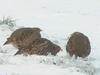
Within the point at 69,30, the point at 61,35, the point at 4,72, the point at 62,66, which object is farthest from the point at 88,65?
the point at 69,30

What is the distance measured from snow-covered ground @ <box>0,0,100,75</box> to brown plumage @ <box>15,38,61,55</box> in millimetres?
187

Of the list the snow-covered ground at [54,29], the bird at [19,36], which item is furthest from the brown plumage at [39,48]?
the bird at [19,36]

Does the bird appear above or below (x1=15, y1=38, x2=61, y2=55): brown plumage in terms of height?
below

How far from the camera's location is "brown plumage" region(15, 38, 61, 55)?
7438 mm

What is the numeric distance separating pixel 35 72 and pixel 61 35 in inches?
177

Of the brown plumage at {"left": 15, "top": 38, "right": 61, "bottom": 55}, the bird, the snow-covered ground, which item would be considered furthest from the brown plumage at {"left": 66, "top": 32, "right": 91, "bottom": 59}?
the bird

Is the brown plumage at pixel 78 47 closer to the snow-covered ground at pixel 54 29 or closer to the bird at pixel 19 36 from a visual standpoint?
the snow-covered ground at pixel 54 29

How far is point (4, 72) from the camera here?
588 centimetres

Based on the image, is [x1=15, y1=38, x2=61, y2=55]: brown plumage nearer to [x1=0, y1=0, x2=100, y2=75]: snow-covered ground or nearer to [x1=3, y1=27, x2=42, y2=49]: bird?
[x1=0, y1=0, x2=100, y2=75]: snow-covered ground

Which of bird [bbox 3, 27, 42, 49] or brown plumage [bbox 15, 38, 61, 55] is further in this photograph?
bird [bbox 3, 27, 42, 49]

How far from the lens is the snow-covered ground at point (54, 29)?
624 cm

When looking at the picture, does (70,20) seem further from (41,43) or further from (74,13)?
(41,43)

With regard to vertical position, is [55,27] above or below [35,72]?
below

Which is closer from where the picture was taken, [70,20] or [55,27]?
[55,27]
